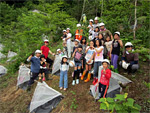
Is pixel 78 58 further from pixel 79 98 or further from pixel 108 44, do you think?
pixel 79 98

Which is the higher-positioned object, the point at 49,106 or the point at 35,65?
the point at 35,65

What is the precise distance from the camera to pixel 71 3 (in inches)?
540

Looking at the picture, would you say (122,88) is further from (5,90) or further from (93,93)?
(5,90)

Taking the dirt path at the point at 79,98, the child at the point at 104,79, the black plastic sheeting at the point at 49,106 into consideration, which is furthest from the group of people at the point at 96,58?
the black plastic sheeting at the point at 49,106

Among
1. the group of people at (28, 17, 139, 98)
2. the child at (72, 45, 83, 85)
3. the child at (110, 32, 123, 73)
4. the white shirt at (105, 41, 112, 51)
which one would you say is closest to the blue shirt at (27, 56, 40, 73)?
the group of people at (28, 17, 139, 98)

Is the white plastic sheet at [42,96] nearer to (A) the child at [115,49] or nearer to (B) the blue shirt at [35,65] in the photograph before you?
(B) the blue shirt at [35,65]

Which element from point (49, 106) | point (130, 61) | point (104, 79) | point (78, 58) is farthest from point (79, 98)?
point (130, 61)

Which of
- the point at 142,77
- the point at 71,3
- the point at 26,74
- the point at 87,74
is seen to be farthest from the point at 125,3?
the point at 71,3

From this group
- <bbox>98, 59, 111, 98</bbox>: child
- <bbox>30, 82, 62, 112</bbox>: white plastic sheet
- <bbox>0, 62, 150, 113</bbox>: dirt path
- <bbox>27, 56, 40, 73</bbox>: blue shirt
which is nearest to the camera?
<bbox>98, 59, 111, 98</bbox>: child

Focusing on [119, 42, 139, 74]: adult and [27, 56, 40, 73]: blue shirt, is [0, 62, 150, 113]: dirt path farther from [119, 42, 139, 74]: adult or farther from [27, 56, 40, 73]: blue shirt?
[27, 56, 40, 73]: blue shirt

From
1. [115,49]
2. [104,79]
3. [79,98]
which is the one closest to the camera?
[104,79]

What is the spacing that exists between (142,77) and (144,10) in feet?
10.5

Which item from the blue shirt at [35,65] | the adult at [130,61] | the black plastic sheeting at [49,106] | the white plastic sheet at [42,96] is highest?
the adult at [130,61]

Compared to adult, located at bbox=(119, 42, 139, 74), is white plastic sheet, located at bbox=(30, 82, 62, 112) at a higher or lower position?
lower
